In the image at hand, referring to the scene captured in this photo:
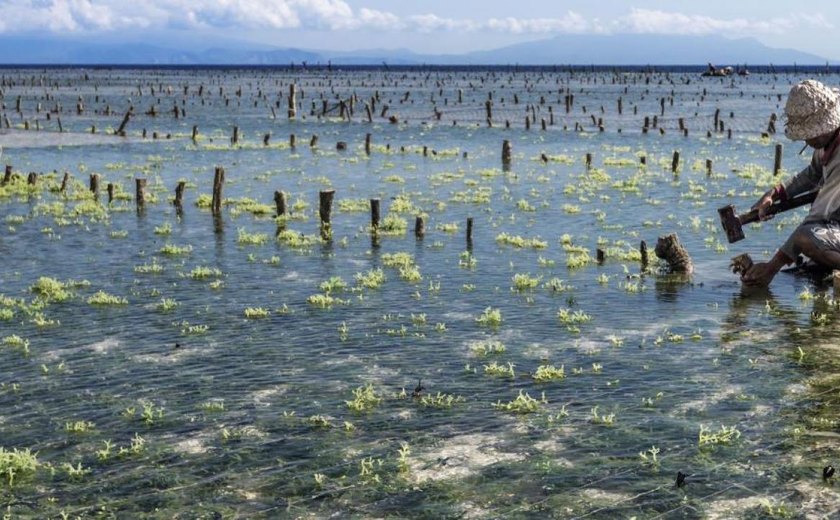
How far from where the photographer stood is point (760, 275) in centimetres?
1786

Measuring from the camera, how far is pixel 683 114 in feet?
297

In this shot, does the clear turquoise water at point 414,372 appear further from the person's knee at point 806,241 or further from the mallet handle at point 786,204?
the mallet handle at point 786,204

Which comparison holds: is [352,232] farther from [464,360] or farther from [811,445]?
[811,445]

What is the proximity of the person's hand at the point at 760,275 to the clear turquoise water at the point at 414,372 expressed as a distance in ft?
1.32

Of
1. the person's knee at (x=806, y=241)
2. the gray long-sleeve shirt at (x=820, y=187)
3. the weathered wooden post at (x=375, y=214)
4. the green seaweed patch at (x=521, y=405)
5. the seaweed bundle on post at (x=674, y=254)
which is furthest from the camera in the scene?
the weathered wooden post at (x=375, y=214)

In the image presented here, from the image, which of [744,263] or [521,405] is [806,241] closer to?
[744,263]

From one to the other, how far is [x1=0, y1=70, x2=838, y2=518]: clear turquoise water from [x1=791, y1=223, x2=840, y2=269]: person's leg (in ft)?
4.37

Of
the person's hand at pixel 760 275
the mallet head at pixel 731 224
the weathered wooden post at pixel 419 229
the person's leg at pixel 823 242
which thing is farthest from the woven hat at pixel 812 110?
the weathered wooden post at pixel 419 229

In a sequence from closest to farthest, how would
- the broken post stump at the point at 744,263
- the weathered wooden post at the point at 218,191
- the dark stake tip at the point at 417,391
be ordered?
the dark stake tip at the point at 417,391, the broken post stump at the point at 744,263, the weathered wooden post at the point at 218,191

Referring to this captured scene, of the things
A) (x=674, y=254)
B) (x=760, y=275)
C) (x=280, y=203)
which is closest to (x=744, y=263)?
(x=760, y=275)

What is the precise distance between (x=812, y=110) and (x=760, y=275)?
14.2 feet

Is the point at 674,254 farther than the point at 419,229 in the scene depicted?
No

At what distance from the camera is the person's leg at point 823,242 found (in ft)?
49.4

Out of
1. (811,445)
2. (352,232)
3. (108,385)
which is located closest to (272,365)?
(108,385)
